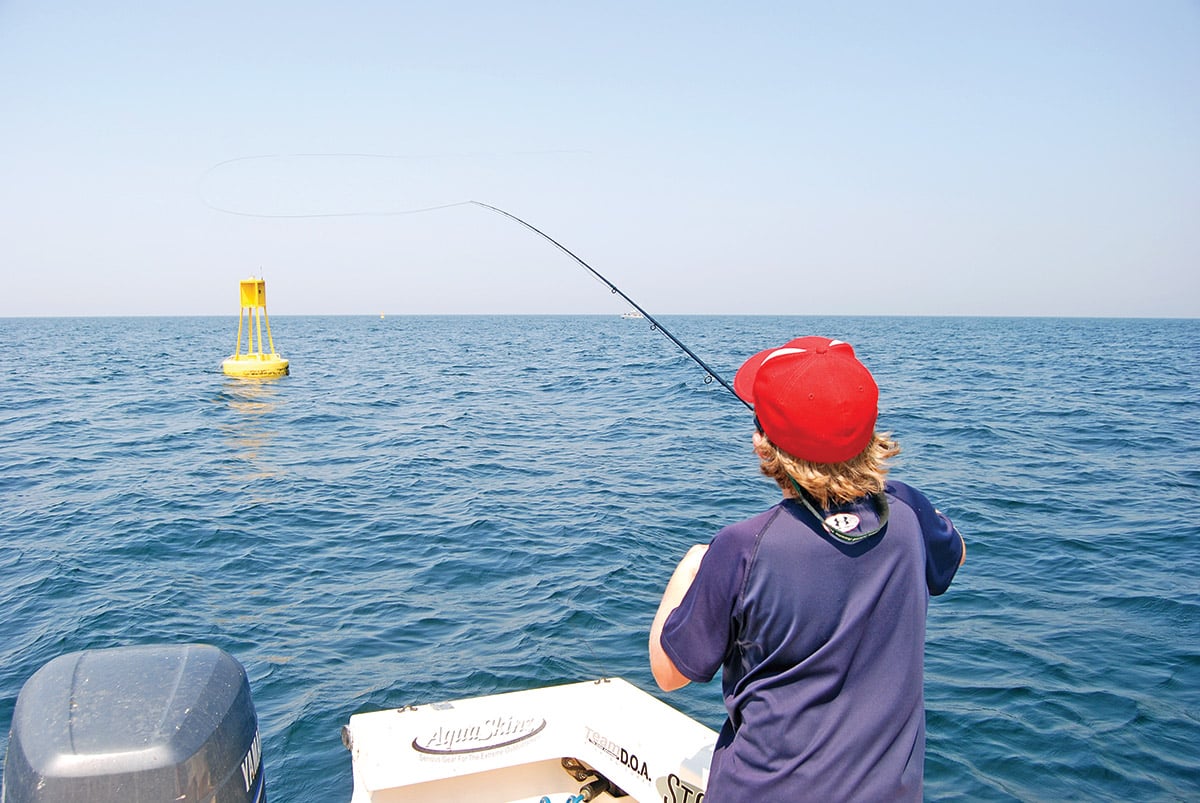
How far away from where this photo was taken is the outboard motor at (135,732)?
93.0 inches

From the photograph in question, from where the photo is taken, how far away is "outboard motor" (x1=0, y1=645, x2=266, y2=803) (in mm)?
2361

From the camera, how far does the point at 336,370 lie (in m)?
29.2

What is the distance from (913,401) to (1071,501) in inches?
359

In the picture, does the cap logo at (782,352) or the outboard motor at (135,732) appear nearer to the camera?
the cap logo at (782,352)

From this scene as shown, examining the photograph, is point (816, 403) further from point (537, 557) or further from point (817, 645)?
point (537, 557)

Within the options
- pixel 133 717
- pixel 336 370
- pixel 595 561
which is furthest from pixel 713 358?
pixel 133 717

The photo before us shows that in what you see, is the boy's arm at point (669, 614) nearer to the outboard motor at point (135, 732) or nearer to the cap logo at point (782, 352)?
the cap logo at point (782, 352)

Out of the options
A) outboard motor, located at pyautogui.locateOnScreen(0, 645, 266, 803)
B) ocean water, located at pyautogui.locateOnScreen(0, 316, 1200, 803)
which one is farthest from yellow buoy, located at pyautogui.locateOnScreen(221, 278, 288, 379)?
outboard motor, located at pyautogui.locateOnScreen(0, 645, 266, 803)

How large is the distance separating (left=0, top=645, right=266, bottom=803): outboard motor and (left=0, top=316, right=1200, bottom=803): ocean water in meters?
1.90

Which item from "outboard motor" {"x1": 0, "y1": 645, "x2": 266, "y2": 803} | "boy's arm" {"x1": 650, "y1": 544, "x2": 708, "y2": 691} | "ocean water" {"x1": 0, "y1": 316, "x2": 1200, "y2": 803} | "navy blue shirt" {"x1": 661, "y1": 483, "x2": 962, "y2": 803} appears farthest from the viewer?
"ocean water" {"x1": 0, "y1": 316, "x2": 1200, "y2": 803}

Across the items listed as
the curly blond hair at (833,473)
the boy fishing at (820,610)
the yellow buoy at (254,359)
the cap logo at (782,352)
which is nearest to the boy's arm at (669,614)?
the boy fishing at (820,610)

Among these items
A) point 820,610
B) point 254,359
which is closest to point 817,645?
point 820,610

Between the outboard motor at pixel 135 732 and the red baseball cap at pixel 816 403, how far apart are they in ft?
6.38

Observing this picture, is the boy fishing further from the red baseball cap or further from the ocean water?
the ocean water
